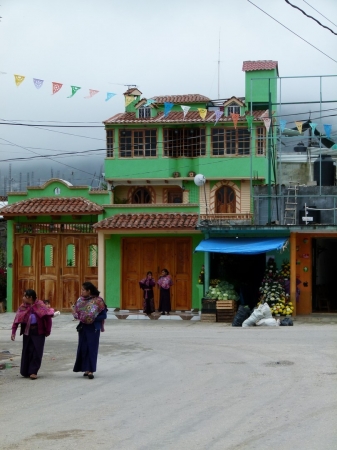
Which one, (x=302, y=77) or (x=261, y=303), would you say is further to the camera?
(x=302, y=77)

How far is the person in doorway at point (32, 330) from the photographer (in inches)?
560

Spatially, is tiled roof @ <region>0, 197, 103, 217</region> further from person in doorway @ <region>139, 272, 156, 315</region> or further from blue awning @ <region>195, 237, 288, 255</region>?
blue awning @ <region>195, 237, 288, 255</region>

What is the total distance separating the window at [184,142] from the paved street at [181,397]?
81.0 feet

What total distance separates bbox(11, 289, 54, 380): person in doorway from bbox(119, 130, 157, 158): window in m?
29.1

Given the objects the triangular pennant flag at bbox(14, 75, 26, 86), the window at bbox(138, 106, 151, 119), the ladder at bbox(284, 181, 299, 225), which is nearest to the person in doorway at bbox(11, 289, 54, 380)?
the triangular pennant flag at bbox(14, 75, 26, 86)

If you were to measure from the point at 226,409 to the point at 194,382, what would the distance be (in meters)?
2.48

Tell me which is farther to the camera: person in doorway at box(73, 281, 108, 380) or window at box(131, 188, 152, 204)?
window at box(131, 188, 152, 204)

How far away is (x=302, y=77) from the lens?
2888 centimetres

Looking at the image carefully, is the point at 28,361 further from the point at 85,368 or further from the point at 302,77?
the point at 302,77

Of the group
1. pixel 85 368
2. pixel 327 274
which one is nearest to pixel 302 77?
pixel 327 274

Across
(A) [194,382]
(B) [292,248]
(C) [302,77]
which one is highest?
(C) [302,77]

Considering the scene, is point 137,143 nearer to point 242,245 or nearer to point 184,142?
point 184,142

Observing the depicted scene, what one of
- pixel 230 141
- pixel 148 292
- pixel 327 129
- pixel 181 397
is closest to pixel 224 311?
pixel 148 292

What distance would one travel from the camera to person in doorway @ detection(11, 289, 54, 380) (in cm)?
1423
